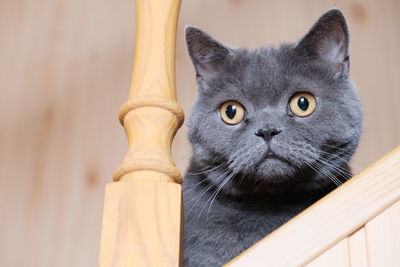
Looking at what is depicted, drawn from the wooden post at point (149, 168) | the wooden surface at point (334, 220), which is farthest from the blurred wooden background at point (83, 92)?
the wooden surface at point (334, 220)

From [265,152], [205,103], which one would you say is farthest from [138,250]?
[205,103]

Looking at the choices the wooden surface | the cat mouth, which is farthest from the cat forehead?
the wooden surface

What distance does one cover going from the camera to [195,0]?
6.11ft

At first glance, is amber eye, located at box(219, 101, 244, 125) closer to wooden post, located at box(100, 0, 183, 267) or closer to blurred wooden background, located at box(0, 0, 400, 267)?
wooden post, located at box(100, 0, 183, 267)

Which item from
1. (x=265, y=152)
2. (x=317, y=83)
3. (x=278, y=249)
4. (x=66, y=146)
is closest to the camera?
(x=278, y=249)

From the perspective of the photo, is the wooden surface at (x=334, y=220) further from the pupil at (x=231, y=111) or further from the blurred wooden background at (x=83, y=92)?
the blurred wooden background at (x=83, y=92)

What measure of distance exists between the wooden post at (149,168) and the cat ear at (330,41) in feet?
1.37

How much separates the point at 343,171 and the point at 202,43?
1.40ft

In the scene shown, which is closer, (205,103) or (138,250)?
(138,250)

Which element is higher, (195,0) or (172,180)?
(195,0)

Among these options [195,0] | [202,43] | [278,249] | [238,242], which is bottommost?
[238,242]

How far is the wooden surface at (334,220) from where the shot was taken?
61 cm

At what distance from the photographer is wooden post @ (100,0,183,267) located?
68 centimetres

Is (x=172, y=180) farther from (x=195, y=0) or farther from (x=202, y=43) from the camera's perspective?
(x=195, y=0)
